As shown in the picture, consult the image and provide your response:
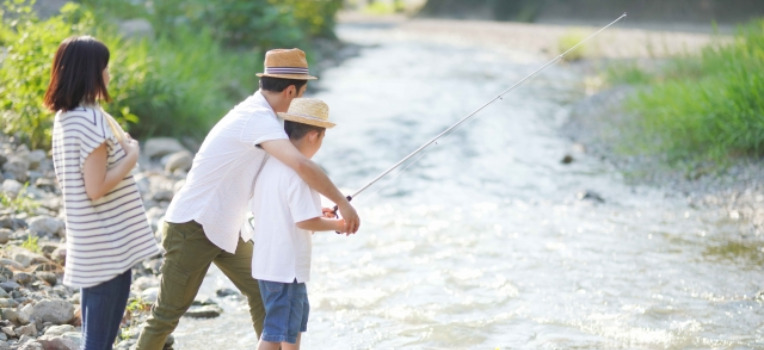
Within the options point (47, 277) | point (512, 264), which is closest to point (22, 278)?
point (47, 277)

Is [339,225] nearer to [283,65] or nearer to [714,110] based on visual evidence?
[283,65]

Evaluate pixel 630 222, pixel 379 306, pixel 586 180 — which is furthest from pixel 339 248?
pixel 586 180

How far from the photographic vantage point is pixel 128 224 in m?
3.29

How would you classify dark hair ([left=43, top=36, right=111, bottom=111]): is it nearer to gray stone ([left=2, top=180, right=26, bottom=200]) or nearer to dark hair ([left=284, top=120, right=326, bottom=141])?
dark hair ([left=284, top=120, right=326, bottom=141])

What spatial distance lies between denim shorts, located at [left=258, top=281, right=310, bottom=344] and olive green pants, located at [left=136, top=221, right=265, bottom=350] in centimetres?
29

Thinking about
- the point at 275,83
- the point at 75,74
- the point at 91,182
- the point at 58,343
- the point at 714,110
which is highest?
the point at 75,74

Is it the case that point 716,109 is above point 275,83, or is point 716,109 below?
below

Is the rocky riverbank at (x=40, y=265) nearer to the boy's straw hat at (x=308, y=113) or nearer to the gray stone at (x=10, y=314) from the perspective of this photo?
the gray stone at (x=10, y=314)

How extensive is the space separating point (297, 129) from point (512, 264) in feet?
11.3

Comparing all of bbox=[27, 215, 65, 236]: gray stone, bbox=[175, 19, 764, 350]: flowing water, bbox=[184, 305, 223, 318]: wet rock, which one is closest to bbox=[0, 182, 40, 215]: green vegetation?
bbox=[27, 215, 65, 236]: gray stone

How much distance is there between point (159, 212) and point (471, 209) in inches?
111

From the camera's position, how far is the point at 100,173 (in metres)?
3.16

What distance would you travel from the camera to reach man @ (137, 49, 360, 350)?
11.3 ft

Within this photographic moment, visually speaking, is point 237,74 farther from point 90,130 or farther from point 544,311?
point 90,130
